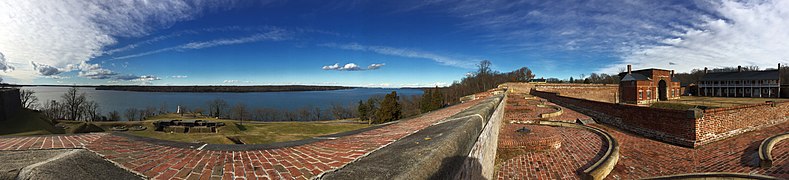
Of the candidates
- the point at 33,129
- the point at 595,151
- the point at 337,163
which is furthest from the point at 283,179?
the point at 33,129

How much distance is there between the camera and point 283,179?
154cm

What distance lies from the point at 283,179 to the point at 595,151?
707 cm

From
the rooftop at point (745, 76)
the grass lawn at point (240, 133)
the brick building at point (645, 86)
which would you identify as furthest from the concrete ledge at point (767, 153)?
the rooftop at point (745, 76)

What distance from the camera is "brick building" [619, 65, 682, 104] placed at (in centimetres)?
2439

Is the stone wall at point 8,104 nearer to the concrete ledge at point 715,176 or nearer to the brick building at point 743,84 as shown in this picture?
the concrete ledge at point 715,176

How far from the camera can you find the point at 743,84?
37.2 metres

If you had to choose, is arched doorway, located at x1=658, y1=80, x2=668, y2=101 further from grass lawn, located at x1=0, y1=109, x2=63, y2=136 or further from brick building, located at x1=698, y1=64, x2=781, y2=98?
grass lawn, located at x1=0, y1=109, x2=63, y2=136

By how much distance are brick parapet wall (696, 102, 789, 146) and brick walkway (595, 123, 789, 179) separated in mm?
220

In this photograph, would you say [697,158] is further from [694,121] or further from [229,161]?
[229,161]

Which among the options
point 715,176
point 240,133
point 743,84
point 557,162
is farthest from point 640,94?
point 240,133

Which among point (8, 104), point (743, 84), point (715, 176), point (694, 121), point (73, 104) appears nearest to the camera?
point (715, 176)

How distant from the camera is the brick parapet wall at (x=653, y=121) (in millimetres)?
6777

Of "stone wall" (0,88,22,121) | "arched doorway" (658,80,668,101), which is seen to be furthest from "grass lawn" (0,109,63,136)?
"arched doorway" (658,80,668,101)

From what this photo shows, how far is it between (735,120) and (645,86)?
73.7 feet
